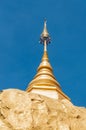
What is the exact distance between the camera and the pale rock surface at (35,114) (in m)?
19.6

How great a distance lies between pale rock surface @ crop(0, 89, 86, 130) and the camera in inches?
772

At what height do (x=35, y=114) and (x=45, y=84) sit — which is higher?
(x=45, y=84)

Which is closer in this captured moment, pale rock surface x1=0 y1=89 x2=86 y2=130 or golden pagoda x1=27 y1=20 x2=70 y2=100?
pale rock surface x1=0 y1=89 x2=86 y2=130

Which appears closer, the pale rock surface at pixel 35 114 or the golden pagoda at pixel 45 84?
the pale rock surface at pixel 35 114

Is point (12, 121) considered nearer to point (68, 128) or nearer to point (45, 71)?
point (68, 128)

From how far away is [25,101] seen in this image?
2045 cm

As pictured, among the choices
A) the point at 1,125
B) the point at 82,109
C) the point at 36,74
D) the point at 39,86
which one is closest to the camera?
the point at 1,125

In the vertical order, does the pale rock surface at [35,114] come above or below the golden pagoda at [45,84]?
below

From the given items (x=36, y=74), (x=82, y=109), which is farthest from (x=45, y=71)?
(x=82, y=109)

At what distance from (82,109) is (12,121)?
13.5 ft

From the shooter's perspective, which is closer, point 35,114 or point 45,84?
point 35,114

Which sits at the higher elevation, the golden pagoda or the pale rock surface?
the golden pagoda

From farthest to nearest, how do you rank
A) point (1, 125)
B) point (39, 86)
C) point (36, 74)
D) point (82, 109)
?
point (36, 74) → point (39, 86) → point (82, 109) → point (1, 125)

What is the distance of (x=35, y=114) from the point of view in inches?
787
